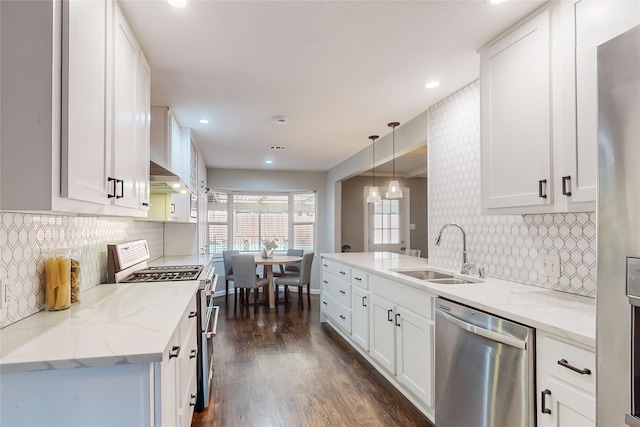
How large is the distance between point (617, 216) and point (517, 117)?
1.11 m

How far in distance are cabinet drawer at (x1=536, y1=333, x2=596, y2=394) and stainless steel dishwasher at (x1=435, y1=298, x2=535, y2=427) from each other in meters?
0.05

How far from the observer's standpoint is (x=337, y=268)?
3.88 m

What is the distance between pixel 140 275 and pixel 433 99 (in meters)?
2.70

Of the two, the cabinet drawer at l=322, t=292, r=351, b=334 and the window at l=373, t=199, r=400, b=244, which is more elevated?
the window at l=373, t=199, r=400, b=244

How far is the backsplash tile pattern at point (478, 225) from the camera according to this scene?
181 cm

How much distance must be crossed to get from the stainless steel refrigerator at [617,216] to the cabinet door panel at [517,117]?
0.80m

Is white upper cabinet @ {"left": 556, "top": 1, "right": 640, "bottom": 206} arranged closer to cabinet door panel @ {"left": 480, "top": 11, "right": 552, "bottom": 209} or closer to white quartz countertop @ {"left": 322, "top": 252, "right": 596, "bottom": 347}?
cabinet door panel @ {"left": 480, "top": 11, "right": 552, "bottom": 209}

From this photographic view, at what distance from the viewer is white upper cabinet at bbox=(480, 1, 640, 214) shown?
1.43m

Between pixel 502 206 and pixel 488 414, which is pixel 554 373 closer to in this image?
pixel 488 414

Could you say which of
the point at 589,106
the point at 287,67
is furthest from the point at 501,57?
the point at 287,67

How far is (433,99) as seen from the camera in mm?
2885

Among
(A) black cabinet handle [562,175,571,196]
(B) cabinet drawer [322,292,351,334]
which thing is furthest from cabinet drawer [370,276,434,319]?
(A) black cabinet handle [562,175,571,196]

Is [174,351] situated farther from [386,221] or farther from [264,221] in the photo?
[386,221]

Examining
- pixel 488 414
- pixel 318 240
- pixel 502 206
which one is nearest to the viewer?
pixel 488 414
